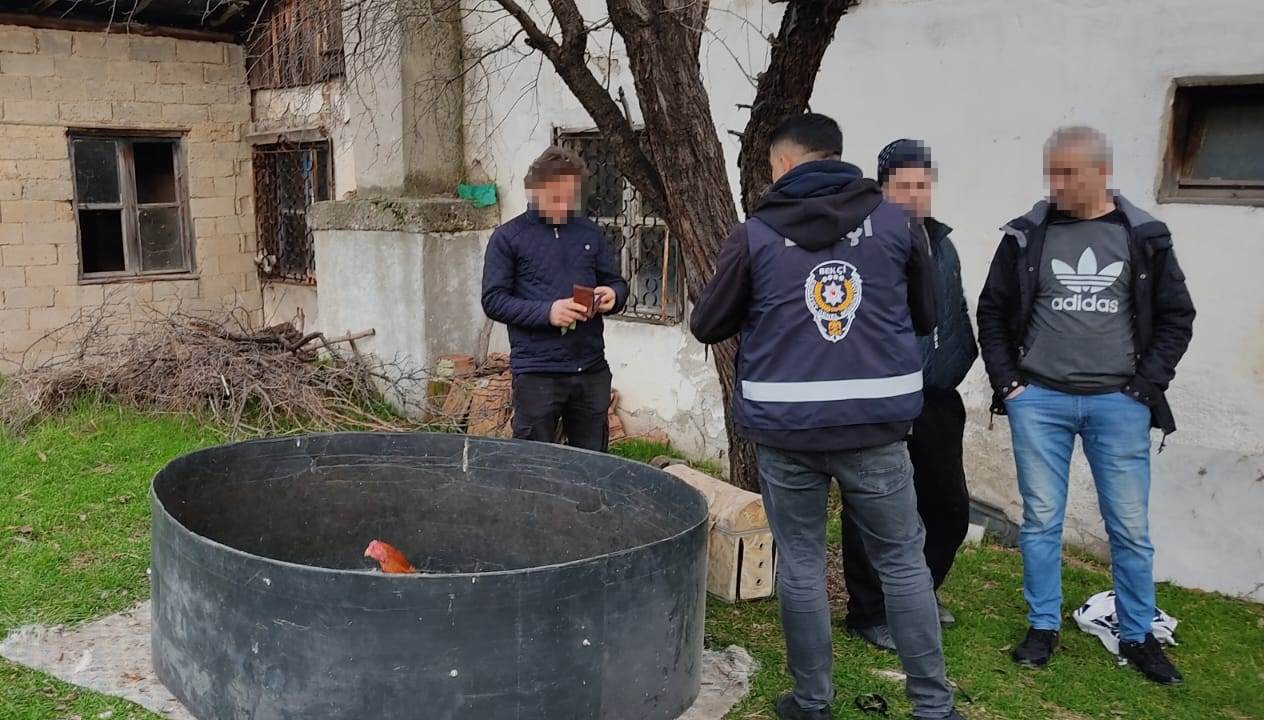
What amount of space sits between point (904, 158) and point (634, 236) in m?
3.49

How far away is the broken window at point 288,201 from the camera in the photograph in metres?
9.23

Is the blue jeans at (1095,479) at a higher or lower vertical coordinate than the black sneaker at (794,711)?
higher

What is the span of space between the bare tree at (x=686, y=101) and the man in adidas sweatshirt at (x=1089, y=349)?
43.4 inches

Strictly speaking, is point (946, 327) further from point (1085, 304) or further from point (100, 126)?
point (100, 126)

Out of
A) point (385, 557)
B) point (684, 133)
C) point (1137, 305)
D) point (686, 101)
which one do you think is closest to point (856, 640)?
point (1137, 305)

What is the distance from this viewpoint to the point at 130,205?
9.29 m

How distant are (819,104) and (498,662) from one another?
396 cm

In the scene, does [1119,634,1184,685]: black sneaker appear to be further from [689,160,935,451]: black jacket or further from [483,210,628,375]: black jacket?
[483,210,628,375]: black jacket

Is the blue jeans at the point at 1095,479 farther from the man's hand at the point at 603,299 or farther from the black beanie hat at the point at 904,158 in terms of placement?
the man's hand at the point at 603,299

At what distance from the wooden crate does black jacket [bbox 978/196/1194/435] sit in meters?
1.14

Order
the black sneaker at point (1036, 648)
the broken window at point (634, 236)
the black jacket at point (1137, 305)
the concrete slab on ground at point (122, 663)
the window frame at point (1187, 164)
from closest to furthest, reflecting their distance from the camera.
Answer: the concrete slab on ground at point (122, 663)
the black jacket at point (1137, 305)
the black sneaker at point (1036, 648)
the window frame at point (1187, 164)
the broken window at point (634, 236)

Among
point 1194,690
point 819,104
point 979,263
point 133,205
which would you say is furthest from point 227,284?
point 1194,690

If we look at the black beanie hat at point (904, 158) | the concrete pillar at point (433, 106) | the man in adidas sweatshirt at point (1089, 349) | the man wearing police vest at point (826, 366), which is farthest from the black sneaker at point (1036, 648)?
the concrete pillar at point (433, 106)

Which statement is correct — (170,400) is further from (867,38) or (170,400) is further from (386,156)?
(867,38)
